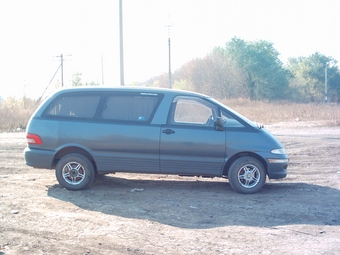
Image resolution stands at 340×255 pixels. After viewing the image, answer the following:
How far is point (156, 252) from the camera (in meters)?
5.30

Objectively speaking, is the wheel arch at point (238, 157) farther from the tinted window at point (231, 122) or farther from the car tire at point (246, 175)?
the tinted window at point (231, 122)

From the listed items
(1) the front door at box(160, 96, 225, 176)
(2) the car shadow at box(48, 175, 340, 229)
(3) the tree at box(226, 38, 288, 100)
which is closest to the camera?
(2) the car shadow at box(48, 175, 340, 229)

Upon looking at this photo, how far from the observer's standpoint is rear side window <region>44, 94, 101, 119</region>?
27.8ft

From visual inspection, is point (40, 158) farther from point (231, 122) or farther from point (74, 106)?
point (231, 122)

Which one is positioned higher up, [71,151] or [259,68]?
[259,68]

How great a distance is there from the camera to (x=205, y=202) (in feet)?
25.1

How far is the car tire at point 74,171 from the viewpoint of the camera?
8.34 m

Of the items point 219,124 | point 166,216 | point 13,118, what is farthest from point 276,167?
point 13,118

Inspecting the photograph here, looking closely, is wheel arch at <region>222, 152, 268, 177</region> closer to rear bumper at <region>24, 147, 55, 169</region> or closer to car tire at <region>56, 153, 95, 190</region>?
car tire at <region>56, 153, 95, 190</region>

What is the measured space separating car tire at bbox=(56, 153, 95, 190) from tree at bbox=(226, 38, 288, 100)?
1980 inches

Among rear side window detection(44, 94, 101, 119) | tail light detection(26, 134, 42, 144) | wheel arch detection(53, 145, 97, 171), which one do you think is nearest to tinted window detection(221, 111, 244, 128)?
rear side window detection(44, 94, 101, 119)

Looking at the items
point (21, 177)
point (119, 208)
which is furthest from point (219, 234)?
point (21, 177)

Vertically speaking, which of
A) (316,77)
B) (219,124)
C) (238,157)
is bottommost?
(238,157)

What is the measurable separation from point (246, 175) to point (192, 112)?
1572 millimetres
